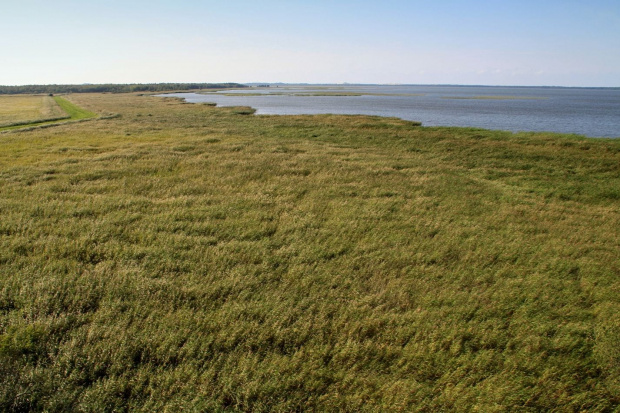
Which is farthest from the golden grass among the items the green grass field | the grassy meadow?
the grassy meadow

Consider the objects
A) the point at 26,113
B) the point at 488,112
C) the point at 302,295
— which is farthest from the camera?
the point at 488,112

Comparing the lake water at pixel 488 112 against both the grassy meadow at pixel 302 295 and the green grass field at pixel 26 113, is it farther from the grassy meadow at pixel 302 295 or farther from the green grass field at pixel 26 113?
the grassy meadow at pixel 302 295

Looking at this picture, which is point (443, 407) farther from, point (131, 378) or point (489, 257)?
point (489, 257)

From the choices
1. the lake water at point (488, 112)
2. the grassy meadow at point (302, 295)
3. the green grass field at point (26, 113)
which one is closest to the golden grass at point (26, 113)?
the green grass field at point (26, 113)

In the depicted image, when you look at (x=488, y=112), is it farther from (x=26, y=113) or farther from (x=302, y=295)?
(x=26, y=113)

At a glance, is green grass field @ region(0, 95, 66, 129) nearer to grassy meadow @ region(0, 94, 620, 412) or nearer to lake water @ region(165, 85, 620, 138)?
lake water @ region(165, 85, 620, 138)

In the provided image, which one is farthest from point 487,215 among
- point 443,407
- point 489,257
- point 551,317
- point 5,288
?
point 5,288

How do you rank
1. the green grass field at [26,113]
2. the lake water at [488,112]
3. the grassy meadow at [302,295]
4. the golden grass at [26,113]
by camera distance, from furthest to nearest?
the lake water at [488,112] < the golden grass at [26,113] < the green grass field at [26,113] < the grassy meadow at [302,295]

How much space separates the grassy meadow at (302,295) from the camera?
482cm

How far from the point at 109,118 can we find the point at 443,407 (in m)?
48.8

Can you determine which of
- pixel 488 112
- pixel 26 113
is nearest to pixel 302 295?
pixel 26 113

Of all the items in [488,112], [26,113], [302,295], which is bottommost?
[302,295]

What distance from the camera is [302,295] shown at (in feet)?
23.2

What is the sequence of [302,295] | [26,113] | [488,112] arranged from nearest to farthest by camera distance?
[302,295] → [26,113] → [488,112]
